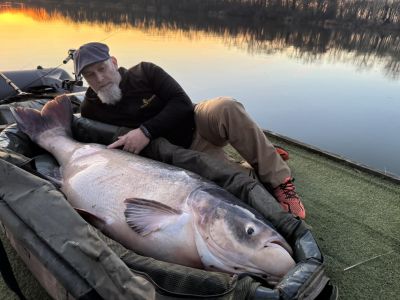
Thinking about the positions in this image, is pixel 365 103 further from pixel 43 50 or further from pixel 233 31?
pixel 233 31

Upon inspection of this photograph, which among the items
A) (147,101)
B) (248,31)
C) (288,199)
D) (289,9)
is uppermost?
(289,9)

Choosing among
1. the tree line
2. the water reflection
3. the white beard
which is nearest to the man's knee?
the white beard

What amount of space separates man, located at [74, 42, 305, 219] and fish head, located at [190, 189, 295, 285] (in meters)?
0.84

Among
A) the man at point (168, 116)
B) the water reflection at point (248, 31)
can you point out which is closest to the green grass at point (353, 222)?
the man at point (168, 116)

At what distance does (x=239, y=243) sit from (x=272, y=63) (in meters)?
13.3

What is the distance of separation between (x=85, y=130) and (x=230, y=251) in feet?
6.45

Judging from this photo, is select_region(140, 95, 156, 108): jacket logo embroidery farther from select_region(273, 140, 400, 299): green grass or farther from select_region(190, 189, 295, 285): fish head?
select_region(273, 140, 400, 299): green grass

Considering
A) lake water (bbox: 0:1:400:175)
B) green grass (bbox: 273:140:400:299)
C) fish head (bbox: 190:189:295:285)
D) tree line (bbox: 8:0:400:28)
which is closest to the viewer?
fish head (bbox: 190:189:295:285)

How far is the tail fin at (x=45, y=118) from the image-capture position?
9.81 feet

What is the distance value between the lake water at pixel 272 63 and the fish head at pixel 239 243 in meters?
5.32

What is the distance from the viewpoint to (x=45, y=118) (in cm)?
307

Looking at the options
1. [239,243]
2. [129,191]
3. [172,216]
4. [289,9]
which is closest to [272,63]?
[129,191]

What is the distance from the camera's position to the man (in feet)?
8.92

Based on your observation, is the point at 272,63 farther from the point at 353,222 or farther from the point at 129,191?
the point at 129,191
